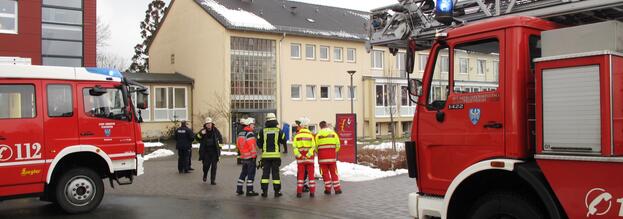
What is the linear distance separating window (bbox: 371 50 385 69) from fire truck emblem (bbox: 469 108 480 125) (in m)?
35.0

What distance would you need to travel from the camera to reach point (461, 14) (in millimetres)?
6836

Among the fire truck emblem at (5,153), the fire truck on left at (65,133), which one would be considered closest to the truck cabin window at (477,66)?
the fire truck on left at (65,133)

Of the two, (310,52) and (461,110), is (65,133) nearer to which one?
(461,110)

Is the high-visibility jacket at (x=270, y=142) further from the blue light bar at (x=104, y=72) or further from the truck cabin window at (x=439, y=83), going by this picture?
the truck cabin window at (x=439, y=83)

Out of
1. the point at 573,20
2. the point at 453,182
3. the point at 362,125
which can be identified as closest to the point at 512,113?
the point at 453,182

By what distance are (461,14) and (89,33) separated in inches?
738

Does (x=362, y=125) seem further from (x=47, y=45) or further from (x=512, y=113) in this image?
(x=512, y=113)

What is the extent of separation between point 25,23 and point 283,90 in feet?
57.2

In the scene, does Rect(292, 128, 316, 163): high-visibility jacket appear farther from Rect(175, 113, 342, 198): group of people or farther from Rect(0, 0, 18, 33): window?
Rect(0, 0, 18, 33): window

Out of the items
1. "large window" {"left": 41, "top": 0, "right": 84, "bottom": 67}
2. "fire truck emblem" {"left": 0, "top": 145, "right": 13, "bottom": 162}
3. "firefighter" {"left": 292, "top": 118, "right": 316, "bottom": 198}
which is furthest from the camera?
"large window" {"left": 41, "top": 0, "right": 84, "bottom": 67}

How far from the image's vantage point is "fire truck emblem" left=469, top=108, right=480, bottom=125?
5.63 metres

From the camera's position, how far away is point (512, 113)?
17.5 ft

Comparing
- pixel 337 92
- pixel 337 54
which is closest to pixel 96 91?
pixel 337 92

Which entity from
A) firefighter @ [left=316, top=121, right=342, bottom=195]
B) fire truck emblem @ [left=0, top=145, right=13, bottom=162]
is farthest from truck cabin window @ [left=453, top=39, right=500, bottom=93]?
fire truck emblem @ [left=0, top=145, right=13, bottom=162]
